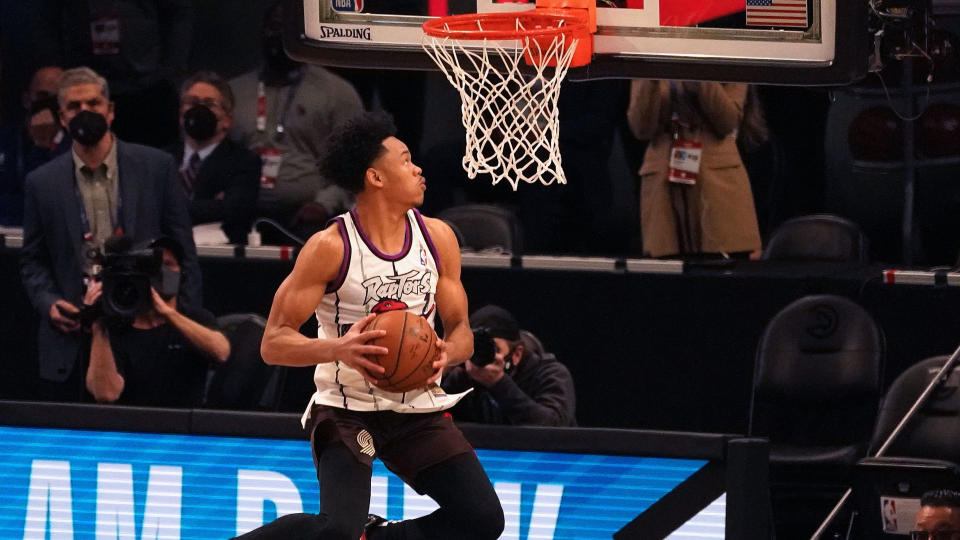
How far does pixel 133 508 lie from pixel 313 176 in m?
3.39

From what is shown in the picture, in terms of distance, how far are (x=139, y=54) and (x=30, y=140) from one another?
115cm

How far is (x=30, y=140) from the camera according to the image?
10.1 meters

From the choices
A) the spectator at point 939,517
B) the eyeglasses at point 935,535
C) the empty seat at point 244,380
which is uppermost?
the empty seat at point 244,380

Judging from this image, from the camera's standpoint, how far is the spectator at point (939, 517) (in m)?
6.01

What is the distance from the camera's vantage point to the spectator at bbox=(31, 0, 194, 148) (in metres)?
10.8

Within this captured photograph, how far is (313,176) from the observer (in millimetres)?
9516

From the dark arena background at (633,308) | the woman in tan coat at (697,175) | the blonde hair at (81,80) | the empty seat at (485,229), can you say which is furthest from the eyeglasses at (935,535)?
the blonde hair at (81,80)

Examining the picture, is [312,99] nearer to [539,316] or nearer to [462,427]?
[539,316]

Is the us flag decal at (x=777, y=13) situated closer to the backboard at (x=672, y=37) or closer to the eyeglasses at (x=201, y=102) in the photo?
the backboard at (x=672, y=37)

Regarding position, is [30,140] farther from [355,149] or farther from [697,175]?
[355,149]

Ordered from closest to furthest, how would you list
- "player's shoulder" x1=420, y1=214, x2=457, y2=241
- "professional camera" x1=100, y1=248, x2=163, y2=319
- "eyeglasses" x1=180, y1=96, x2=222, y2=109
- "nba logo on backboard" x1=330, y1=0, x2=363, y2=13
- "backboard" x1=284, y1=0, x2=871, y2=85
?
"player's shoulder" x1=420, y1=214, x2=457, y2=241 < "backboard" x1=284, y1=0, x2=871, y2=85 < "nba logo on backboard" x1=330, y1=0, x2=363, y2=13 < "professional camera" x1=100, y1=248, x2=163, y2=319 < "eyeglasses" x1=180, y1=96, x2=222, y2=109

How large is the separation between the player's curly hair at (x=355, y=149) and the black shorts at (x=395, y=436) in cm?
83

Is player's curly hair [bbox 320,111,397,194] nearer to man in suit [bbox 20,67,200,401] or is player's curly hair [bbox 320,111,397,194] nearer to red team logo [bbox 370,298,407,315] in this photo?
red team logo [bbox 370,298,407,315]

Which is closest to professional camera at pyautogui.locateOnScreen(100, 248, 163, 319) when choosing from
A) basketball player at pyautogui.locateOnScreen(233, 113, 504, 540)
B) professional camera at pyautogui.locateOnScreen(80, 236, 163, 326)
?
professional camera at pyautogui.locateOnScreen(80, 236, 163, 326)
